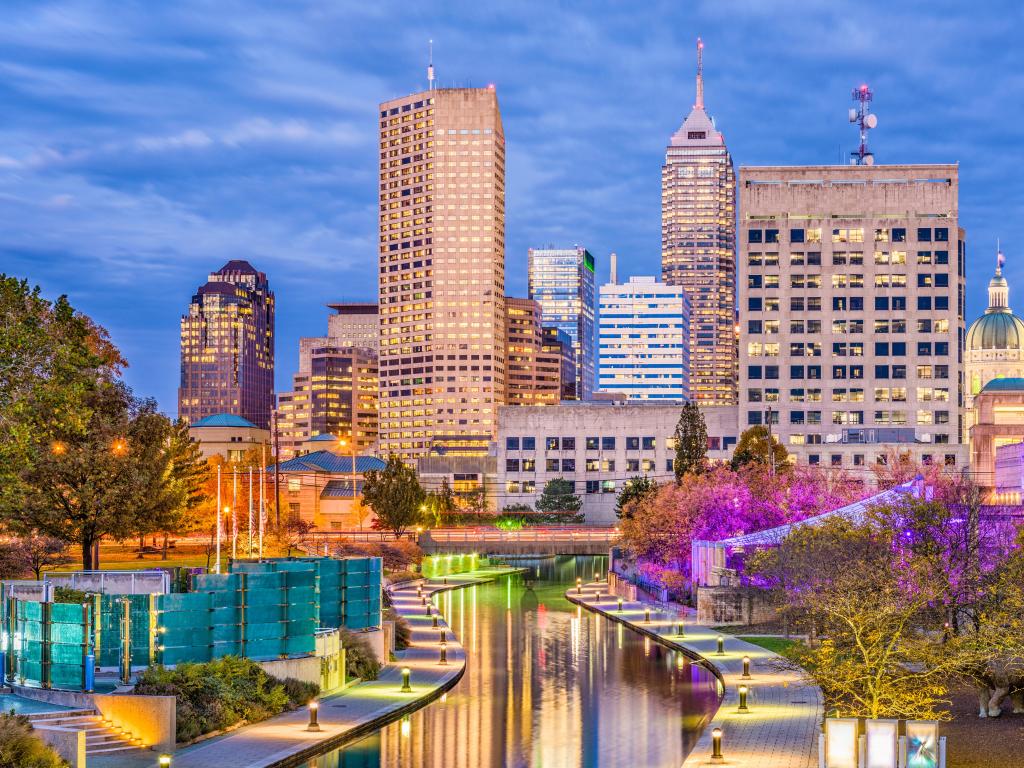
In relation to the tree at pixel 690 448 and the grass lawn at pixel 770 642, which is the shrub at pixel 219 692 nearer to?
the grass lawn at pixel 770 642

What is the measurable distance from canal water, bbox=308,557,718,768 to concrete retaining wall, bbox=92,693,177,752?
3464mm

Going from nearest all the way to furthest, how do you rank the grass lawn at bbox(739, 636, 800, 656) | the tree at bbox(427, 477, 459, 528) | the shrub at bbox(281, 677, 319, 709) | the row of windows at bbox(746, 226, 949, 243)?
the shrub at bbox(281, 677, 319, 709) → the grass lawn at bbox(739, 636, 800, 656) → the tree at bbox(427, 477, 459, 528) → the row of windows at bbox(746, 226, 949, 243)

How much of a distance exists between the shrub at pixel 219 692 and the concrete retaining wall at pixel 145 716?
0.81 meters

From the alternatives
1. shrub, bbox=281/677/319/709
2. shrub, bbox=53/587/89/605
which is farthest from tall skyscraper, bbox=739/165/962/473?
shrub, bbox=281/677/319/709

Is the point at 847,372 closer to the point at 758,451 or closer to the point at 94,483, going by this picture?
the point at 758,451

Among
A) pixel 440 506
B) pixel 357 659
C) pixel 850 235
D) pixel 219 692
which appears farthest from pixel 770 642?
pixel 850 235

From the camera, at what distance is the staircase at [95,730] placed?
29.0 metres

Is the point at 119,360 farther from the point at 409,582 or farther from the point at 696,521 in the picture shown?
the point at 696,521

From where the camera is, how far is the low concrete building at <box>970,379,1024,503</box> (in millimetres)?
72500

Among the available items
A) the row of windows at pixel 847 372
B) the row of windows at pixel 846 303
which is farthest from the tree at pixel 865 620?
the row of windows at pixel 846 303

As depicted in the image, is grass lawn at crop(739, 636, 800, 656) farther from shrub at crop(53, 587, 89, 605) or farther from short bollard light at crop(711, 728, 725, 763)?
shrub at crop(53, 587, 89, 605)

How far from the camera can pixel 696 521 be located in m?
72.9

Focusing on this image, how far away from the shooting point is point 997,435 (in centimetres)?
10162

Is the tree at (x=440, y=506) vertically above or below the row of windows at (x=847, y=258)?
below
